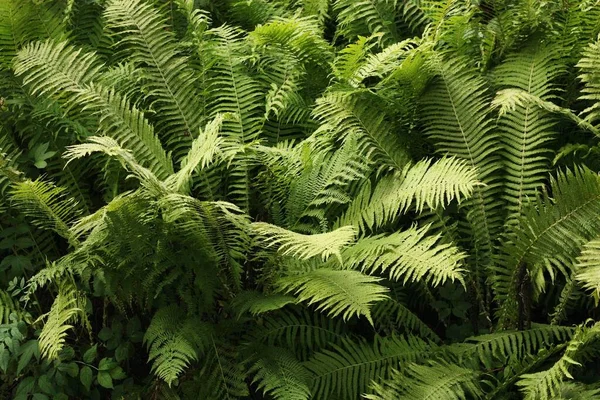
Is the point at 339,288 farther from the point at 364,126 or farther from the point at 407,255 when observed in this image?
the point at 364,126

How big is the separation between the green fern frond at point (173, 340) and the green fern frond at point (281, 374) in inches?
8.9

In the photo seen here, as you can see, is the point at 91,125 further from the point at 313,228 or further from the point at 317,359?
the point at 317,359

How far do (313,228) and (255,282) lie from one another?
1.07 ft

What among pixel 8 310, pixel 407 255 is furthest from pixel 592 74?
pixel 8 310

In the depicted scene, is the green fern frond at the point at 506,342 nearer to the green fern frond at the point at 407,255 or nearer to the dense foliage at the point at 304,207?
the dense foliage at the point at 304,207

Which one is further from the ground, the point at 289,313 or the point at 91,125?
the point at 91,125

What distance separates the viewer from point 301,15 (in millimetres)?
3826

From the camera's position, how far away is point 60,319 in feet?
8.61

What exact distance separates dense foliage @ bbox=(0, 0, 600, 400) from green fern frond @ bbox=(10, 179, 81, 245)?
0.05 ft

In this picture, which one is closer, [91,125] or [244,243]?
[244,243]

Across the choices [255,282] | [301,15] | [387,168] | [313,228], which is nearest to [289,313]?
[255,282]

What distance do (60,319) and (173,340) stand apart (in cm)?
45

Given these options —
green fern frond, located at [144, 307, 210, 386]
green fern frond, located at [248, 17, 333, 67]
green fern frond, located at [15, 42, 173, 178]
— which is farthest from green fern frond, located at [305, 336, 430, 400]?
green fern frond, located at [248, 17, 333, 67]

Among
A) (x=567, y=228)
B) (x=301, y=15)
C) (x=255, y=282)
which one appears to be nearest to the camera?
(x=567, y=228)
